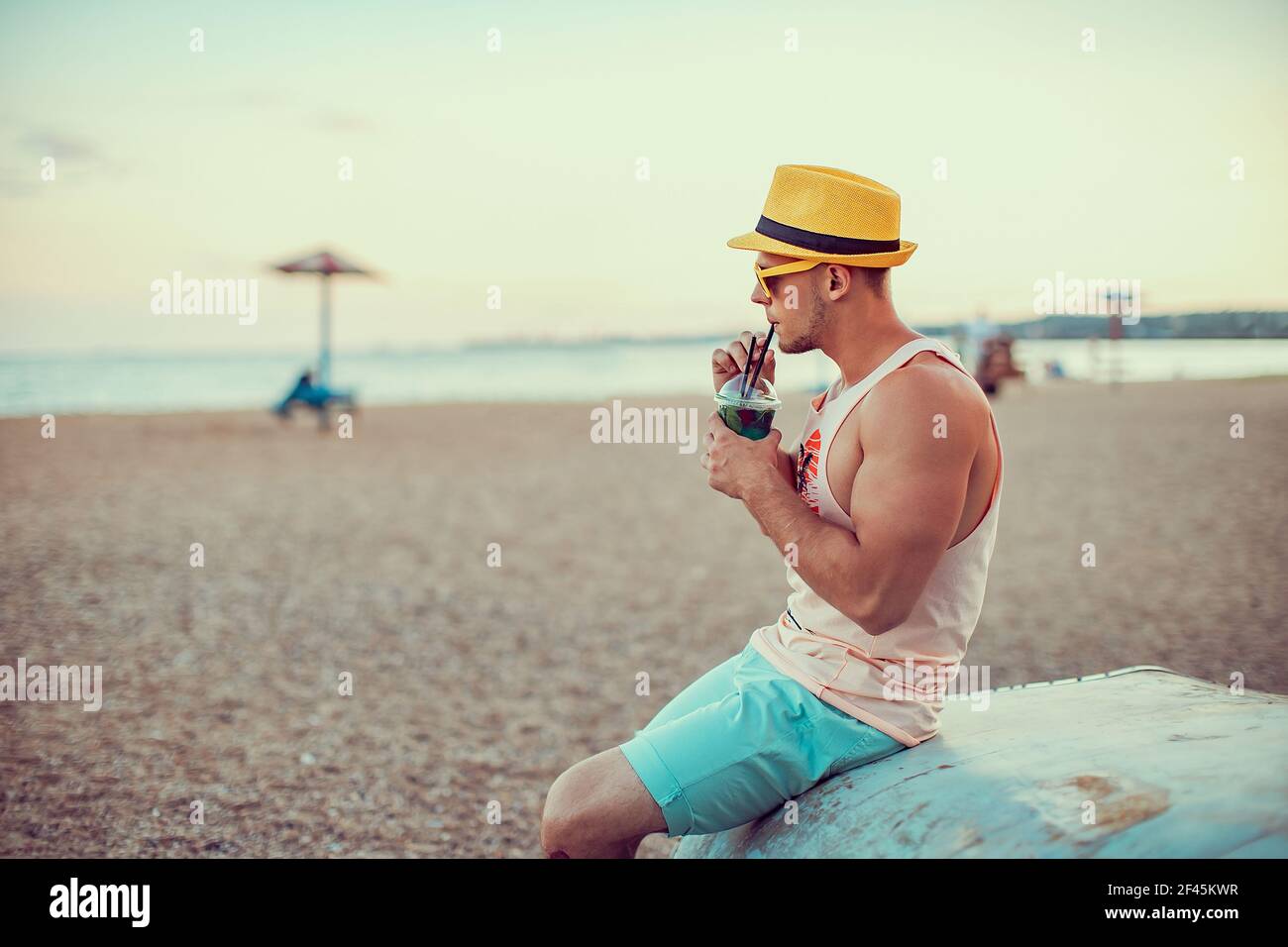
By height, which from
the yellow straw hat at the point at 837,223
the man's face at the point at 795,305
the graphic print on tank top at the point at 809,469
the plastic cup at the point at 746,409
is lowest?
the graphic print on tank top at the point at 809,469

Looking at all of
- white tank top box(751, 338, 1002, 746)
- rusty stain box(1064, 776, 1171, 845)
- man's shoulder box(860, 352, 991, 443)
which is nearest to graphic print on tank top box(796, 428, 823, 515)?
white tank top box(751, 338, 1002, 746)

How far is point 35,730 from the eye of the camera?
4797mm

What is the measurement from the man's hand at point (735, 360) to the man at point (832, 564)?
158mm

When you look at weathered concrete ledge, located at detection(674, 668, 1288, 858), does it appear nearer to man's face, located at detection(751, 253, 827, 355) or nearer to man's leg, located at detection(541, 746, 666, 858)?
man's leg, located at detection(541, 746, 666, 858)

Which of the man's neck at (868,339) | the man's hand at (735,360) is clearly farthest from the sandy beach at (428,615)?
the man's neck at (868,339)

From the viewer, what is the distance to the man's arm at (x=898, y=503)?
2094 millimetres

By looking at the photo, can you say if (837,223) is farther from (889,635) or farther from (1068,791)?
(1068,791)

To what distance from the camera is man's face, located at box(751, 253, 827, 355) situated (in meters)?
2.39

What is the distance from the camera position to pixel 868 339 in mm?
2395

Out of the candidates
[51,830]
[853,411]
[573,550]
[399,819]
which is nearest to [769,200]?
[853,411]

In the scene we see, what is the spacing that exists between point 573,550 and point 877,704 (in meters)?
6.60

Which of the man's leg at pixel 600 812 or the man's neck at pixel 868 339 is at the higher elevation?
the man's neck at pixel 868 339

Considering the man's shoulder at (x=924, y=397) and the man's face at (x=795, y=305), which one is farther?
the man's face at (x=795, y=305)

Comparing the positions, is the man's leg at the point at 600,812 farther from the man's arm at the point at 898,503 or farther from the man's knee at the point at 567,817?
the man's arm at the point at 898,503
